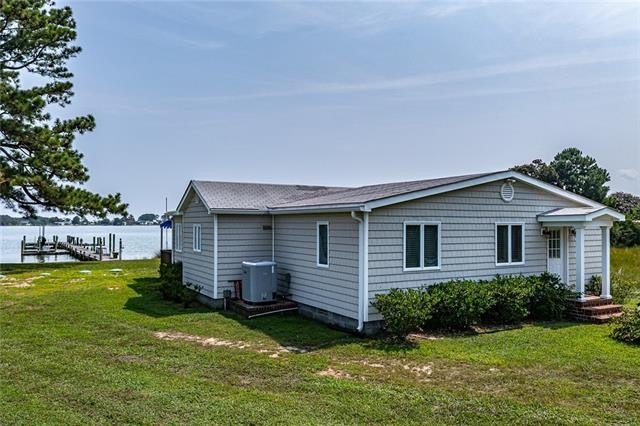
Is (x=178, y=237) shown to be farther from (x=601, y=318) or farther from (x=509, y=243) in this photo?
(x=601, y=318)

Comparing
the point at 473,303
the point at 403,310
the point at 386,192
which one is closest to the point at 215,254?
the point at 386,192

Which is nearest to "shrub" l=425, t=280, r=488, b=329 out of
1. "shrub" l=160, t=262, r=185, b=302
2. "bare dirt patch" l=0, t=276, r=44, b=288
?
"shrub" l=160, t=262, r=185, b=302

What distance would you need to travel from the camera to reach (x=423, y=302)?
9.06 metres

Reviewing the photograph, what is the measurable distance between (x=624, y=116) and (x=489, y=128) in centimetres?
454

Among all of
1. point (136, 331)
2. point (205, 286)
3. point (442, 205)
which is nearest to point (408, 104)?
point (442, 205)

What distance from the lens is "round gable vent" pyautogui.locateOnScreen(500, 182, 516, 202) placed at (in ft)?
36.9

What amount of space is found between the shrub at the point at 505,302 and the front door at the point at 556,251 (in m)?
2.11

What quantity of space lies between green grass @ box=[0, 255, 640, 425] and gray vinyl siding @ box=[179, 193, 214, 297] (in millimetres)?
2146

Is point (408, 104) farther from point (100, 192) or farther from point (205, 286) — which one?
point (100, 192)

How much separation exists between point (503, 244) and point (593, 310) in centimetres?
236

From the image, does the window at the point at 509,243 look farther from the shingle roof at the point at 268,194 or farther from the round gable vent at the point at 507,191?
the shingle roof at the point at 268,194

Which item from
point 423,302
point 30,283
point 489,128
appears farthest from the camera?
point 489,128

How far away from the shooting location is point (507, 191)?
37.1 feet

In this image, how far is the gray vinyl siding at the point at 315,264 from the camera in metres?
9.61
